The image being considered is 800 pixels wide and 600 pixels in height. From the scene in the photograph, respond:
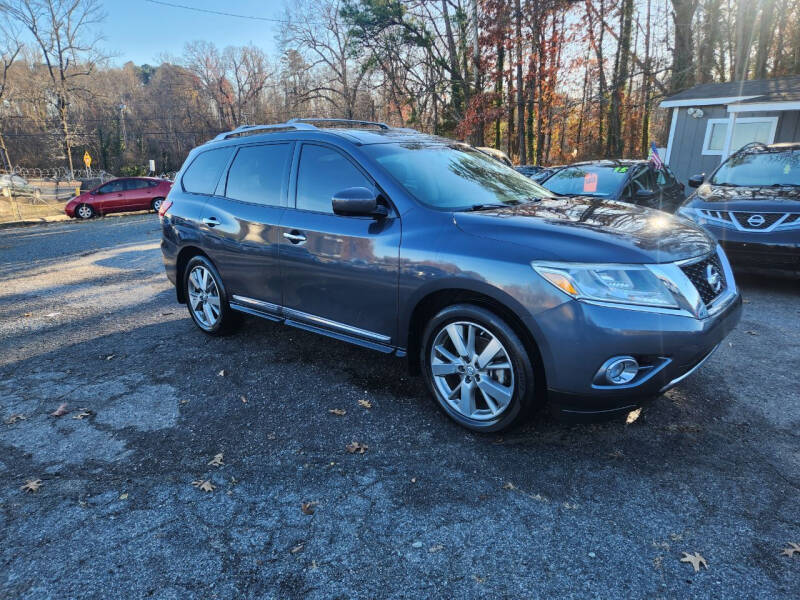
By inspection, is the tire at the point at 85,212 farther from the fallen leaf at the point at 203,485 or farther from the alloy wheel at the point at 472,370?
the alloy wheel at the point at 472,370

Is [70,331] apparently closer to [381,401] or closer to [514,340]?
[381,401]

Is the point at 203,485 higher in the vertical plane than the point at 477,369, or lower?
lower

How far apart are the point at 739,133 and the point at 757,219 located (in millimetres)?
11328

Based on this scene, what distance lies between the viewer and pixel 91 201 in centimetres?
1995

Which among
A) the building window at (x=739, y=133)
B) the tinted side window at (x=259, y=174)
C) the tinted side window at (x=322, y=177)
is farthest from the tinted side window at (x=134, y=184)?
the building window at (x=739, y=133)

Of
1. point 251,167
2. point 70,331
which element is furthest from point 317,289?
point 70,331

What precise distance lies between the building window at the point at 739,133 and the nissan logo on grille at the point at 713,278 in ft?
44.9

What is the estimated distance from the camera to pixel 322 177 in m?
3.62

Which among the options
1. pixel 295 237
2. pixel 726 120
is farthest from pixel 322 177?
pixel 726 120

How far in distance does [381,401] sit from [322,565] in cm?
148

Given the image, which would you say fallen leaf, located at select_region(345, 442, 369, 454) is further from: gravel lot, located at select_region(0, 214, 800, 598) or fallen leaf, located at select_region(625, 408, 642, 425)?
fallen leaf, located at select_region(625, 408, 642, 425)

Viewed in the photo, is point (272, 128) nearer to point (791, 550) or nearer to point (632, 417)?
point (632, 417)

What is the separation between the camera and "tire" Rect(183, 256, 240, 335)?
4560 millimetres

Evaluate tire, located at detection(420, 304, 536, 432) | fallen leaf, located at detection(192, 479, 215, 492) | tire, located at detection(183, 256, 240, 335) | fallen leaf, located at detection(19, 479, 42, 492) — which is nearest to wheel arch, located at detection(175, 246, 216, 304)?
tire, located at detection(183, 256, 240, 335)
